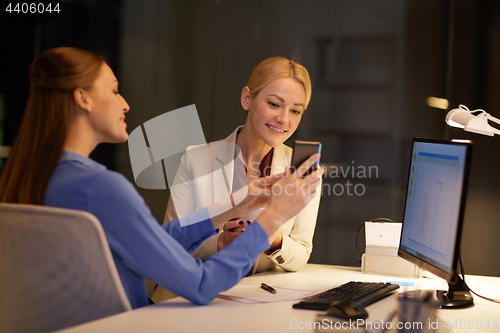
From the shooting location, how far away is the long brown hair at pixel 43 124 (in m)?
1.08

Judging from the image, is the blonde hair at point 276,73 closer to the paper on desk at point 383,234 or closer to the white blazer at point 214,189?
the white blazer at point 214,189

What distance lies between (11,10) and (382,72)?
2.81 m

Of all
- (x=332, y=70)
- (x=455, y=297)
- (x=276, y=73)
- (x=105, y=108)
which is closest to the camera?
(x=105, y=108)

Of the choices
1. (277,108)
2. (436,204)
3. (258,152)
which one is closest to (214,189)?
A: (258,152)

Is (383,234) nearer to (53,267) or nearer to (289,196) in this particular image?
(289,196)

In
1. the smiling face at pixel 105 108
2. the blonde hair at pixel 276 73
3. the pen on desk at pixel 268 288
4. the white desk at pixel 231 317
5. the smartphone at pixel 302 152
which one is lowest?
the pen on desk at pixel 268 288

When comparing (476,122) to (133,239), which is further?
(476,122)

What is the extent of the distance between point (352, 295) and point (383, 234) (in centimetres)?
65

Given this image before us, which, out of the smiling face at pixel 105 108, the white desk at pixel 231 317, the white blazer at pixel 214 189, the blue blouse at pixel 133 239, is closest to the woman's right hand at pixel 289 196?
the blue blouse at pixel 133 239

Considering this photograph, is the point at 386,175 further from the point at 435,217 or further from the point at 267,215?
the point at 267,215

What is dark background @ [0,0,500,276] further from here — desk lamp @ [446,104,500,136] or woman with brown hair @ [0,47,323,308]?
woman with brown hair @ [0,47,323,308]

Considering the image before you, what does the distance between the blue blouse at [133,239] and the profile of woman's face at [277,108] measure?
1.08m

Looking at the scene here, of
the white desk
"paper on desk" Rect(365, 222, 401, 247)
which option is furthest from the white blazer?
the white desk

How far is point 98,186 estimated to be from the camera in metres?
1.03
